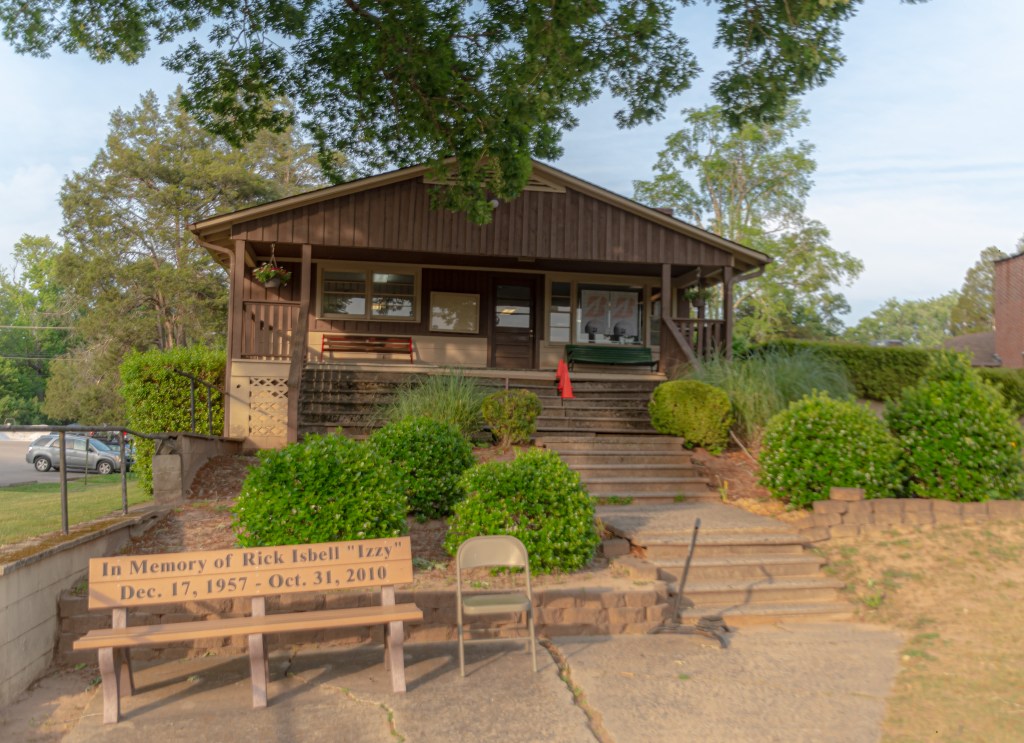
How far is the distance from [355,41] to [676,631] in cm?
836

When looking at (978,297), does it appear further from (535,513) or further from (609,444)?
(535,513)

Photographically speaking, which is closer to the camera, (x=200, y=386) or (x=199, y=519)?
(x=199, y=519)

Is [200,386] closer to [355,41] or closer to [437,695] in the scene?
[355,41]

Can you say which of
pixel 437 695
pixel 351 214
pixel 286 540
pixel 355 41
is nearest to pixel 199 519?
pixel 286 540

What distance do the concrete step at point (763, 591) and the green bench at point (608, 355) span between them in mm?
9333

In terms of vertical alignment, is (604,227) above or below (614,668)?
above

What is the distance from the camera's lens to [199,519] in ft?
26.2

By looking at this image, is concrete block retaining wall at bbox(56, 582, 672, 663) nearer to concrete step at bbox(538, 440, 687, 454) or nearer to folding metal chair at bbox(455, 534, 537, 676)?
folding metal chair at bbox(455, 534, 537, 676)

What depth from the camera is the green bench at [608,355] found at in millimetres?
16359

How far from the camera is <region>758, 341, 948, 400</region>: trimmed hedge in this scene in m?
20.1

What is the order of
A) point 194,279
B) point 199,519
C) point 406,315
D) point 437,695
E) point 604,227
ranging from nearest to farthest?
1. point 437,695
2. point 199,519
3. point 604,227
4. point 406,315
5. point 194,279

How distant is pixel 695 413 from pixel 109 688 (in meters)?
8.52

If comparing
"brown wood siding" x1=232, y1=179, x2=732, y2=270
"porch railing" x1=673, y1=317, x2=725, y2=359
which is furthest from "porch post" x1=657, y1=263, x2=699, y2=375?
"brown wood siding" x1=232, y1=179, x2=732, y2=270

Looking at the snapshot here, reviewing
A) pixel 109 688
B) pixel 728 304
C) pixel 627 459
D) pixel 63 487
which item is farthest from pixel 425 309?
pixel 109 688
